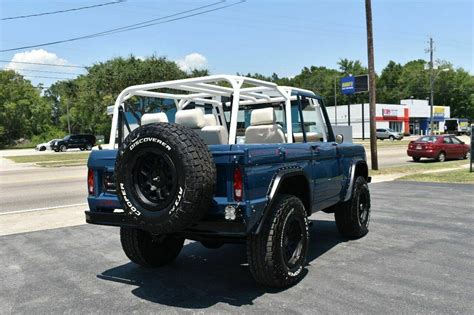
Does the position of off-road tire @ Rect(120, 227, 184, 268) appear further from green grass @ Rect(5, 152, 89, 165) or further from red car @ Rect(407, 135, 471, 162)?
green grass @ Rect(5, 152, 89, 165)

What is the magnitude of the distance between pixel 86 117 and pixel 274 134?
8053cm

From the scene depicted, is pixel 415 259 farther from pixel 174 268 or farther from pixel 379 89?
pixel 379 89

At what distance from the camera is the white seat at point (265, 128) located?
524cm

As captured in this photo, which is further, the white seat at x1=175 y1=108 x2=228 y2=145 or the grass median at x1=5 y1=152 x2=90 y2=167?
the grass median at x1=5 y1=152 x2=90 y2=167

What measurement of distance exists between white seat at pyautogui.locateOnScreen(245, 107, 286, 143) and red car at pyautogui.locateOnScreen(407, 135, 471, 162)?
20632 millimetres

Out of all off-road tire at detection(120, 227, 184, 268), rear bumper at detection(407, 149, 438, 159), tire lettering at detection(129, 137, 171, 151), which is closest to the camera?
tire lettering at detection(129, 137, 171, 151)

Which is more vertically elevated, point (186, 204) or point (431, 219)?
point (186, 204)

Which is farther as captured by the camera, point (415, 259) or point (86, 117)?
point (86, 117)

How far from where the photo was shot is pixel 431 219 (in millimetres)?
8242

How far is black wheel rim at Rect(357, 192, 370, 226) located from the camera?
22.9 ft

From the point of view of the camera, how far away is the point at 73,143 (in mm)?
48844

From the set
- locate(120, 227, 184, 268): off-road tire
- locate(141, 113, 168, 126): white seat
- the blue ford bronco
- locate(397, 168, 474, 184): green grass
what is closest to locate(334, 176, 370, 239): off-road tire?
the blue ford bronco

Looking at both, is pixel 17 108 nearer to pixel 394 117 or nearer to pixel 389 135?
pixel 389 135

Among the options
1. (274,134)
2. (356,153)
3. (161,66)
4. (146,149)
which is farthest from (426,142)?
(161,66)
